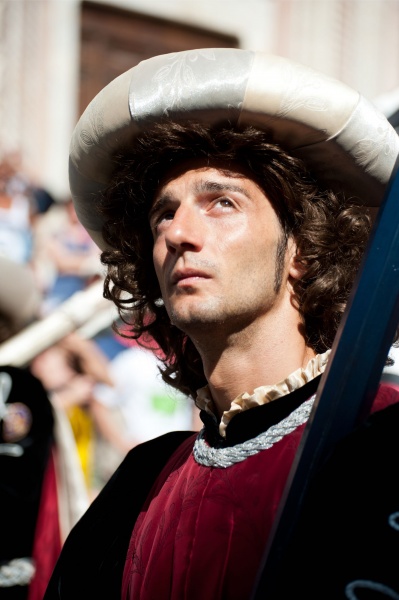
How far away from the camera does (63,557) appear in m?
1.87

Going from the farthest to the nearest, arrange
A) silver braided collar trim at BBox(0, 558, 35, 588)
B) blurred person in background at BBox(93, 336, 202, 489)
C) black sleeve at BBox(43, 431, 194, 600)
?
blurred person in background at BBox(93, 336, 202, 489) → silver braided collar trim at BBox(0, 558, 35, 588) → black sleeve at BBox(43, 431, 194, 600)

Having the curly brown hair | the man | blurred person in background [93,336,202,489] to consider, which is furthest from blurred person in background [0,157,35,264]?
the man

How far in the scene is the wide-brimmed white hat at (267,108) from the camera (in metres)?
1.63

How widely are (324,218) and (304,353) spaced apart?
0.30 metres

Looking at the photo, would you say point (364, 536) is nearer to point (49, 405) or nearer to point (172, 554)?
point (172, 554)

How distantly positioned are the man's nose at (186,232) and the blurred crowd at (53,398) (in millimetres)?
1274

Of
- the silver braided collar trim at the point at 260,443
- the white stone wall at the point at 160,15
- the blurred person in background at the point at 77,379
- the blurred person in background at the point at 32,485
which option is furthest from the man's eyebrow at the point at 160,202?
the white stone wall at the point at 160,15

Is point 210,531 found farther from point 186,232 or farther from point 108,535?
point 186,232

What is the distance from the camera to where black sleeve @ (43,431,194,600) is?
5.86 feet

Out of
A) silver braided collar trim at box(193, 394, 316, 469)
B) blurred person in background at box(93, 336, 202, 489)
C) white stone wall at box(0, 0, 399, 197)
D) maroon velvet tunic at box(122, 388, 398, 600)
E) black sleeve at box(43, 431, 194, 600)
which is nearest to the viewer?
maroon velvet tunic at box(122, 388, 398, 600)

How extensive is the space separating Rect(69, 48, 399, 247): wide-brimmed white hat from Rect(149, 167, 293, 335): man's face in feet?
0.43

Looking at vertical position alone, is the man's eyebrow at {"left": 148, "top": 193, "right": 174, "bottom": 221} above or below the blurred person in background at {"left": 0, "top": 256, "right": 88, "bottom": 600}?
above

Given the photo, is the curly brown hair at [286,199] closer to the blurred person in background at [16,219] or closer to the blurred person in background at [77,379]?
the blurred person in background at [77,379]

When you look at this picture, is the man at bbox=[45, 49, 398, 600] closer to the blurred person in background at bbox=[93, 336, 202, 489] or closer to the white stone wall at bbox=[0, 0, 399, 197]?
the blurred person in background at bbox=[93, 336, 202, 489]
